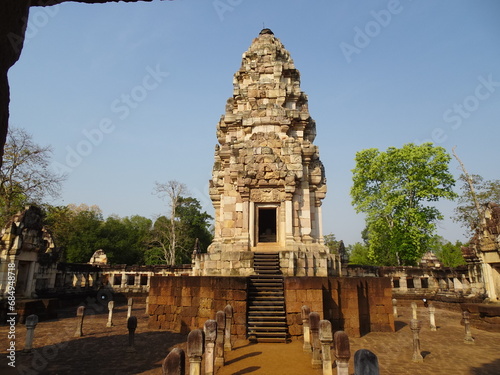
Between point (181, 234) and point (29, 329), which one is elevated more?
point (181, 234)

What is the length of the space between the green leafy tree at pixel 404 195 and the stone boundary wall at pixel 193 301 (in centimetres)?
1837

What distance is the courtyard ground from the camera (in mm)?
6184

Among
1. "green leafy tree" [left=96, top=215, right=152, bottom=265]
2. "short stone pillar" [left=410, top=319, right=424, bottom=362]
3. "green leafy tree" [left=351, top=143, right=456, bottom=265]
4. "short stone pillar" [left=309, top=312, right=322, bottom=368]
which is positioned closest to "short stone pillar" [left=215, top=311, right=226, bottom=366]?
"short stone pillar" [left=309, top=312, right=322, bottom=368]

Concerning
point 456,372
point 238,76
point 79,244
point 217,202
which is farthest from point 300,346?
point 79,244

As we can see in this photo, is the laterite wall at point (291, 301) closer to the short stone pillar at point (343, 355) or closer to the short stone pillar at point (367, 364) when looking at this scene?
the short stone pillar at point (343, 355)

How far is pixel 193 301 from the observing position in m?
9.58

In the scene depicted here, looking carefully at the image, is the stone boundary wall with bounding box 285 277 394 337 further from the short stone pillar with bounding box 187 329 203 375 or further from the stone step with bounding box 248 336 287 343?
the short stone pillar with bounding box 187 329 203 375

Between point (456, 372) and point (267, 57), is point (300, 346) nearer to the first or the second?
point (456, 372)

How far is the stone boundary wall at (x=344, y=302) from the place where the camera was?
8986 mm

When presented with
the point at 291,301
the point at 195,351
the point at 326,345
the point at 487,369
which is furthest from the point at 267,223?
the point at 195,351

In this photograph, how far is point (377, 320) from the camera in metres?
10.1

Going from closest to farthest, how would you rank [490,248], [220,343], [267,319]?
[220,343]
[267,319]
[490,248]

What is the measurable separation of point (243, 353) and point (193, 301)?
2879mm

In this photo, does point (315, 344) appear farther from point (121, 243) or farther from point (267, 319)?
point (121, 243)
